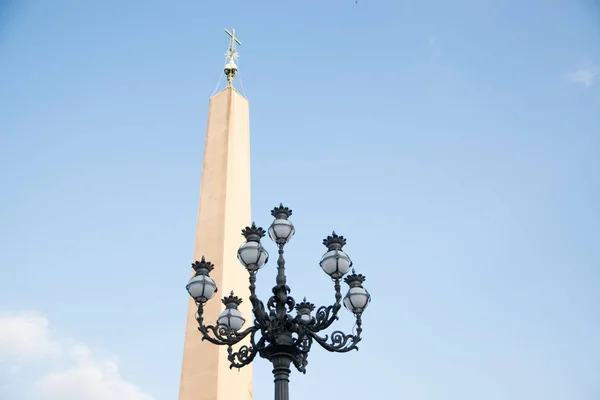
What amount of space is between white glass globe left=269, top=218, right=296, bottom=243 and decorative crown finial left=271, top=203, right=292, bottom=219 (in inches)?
4.2

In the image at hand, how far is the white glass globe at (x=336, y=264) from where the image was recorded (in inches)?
324

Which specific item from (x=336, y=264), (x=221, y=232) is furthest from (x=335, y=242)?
(x=221, y=232)

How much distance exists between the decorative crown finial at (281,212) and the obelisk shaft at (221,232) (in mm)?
5938

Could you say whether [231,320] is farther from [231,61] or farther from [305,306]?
[231,61]

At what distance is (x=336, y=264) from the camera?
8.24 meters

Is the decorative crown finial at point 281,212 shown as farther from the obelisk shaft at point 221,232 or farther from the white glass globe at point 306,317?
the obelisk shaft at point 221,232

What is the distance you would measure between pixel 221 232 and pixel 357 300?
722cm

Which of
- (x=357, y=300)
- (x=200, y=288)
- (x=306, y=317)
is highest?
(x=200, y=288)

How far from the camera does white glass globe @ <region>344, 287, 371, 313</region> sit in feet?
27.6

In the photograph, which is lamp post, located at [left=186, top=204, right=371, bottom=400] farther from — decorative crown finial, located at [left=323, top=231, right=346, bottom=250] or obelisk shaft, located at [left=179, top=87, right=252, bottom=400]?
obelisk shaft, located at [left=179, top=87, right=252, bottom=400]

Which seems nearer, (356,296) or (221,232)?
(356,296)

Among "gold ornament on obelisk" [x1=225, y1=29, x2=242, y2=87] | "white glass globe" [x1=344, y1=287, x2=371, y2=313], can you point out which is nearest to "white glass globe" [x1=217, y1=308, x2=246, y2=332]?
"white glass globe" [x1=344, y1=287, x2=371, y2=313]

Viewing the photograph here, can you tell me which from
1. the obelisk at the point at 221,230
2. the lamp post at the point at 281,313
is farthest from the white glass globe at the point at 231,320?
the obelisk at the point at 221,230

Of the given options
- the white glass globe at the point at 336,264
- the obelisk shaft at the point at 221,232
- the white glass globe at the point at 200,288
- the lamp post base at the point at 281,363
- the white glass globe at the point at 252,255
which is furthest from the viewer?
the obelisk shaft at the point at 221,232
